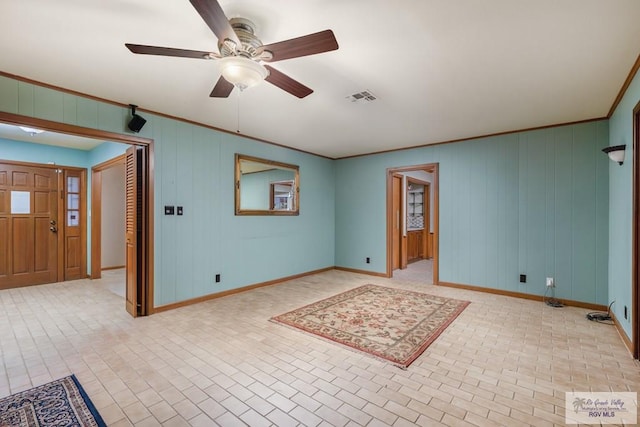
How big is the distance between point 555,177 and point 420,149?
80.7 inches

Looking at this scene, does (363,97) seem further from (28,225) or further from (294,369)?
(28,225)

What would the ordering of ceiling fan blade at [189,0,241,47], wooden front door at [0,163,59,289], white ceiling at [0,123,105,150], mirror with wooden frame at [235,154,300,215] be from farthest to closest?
wooden front door at [0,163,59,289], mirror with wooden frame at [235,154,300,215], white ceiling at [0,123,105,150], ceiling fan blade at [189,0,241,47]

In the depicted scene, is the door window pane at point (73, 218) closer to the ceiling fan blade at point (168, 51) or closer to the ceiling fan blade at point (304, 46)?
the ceiling fan blade at point (168, 51)

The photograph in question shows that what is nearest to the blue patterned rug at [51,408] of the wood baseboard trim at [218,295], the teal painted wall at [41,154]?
the wood baseboard trim at [218,295]

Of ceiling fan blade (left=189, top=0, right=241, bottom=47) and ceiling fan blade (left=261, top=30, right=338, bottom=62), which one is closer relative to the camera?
ceiling fan blade (left=189, top=0, right=241, bottom=47)

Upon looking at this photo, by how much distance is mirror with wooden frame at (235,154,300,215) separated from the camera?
15.3 ft

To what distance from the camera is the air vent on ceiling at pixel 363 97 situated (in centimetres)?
301

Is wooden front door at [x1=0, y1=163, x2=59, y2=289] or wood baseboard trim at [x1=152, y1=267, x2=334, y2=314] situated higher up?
wooden front door at [x1=0, y1=163, x2=59, y2=289]

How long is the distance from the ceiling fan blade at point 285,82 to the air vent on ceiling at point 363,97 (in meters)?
0.84

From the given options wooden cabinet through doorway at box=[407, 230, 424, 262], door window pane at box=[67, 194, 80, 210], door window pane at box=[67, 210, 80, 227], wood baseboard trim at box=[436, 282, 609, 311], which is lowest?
wood baseboard trim at box=[436, 282, 609, 311]

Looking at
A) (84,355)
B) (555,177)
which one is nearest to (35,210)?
(84,355)

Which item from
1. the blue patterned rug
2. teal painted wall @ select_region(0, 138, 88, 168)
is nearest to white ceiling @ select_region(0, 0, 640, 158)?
the blue patterned rug

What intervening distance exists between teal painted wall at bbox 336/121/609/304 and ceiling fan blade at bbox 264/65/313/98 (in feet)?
11.6

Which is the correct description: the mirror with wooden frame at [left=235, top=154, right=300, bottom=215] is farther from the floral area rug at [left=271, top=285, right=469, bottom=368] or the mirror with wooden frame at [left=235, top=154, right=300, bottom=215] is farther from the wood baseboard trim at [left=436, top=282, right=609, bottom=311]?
the wood baseboard trim at [left=436, top=282, right=609, bottom=311]
